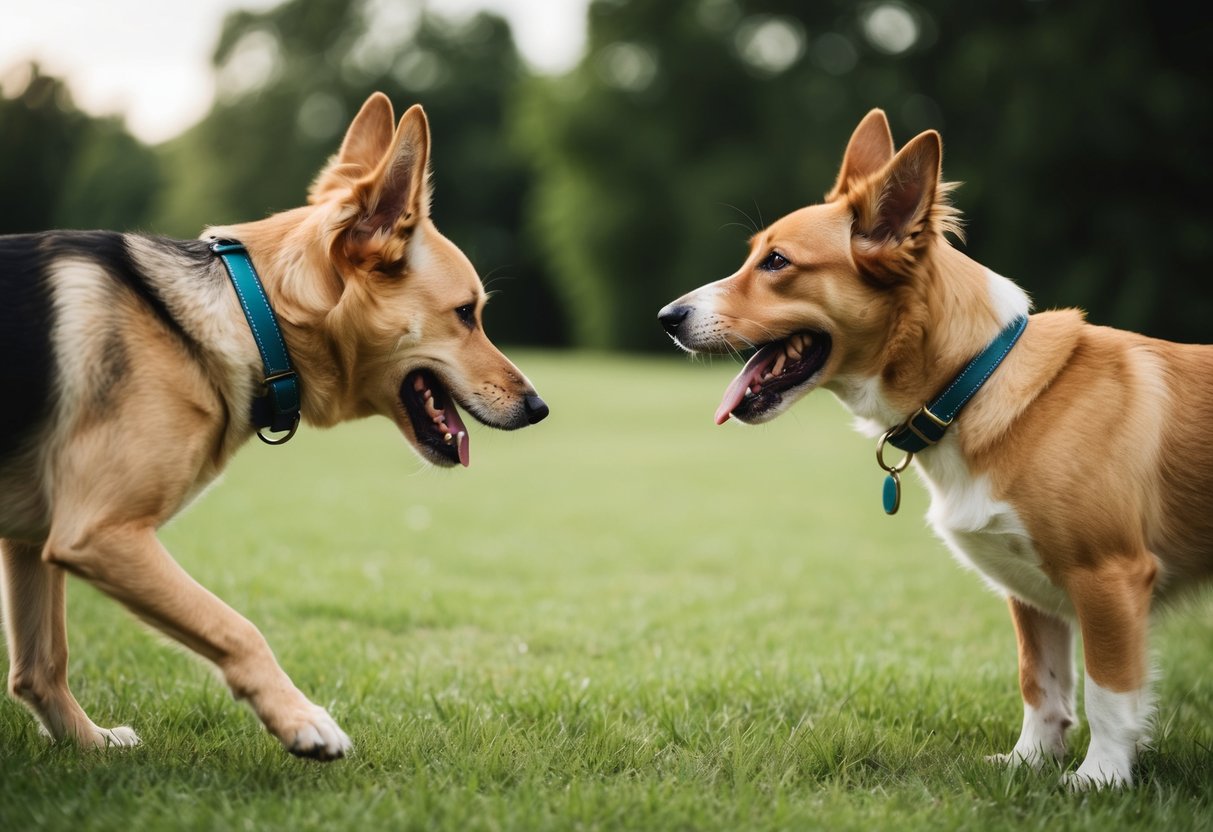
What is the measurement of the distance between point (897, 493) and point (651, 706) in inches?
52.9

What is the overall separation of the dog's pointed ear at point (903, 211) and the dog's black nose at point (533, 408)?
1.35 metres

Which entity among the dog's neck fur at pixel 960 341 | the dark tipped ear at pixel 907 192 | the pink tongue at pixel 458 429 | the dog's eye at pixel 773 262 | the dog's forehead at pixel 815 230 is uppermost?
the dark tipped ear at pixel 907 192

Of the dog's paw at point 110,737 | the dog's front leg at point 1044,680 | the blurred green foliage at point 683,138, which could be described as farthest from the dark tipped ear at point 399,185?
the blurred green foliage at point 683,138

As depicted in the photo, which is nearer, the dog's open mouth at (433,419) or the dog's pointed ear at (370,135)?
the dog's open mouth at (433,419)

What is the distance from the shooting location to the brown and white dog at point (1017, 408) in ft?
11.7

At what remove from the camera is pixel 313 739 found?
3.05 m

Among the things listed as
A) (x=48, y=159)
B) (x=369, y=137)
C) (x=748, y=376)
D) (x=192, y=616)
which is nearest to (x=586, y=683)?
(x=748, y=376)

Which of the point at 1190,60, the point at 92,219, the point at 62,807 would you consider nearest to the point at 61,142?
the point at 92,219

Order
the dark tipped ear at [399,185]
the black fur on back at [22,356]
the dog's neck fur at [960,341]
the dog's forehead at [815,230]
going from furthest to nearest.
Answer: the dog's forehead at [815,230], the dog's neck fur at [960,341], the dark tipped ear at [399,185], the black fur on back at [22,356]

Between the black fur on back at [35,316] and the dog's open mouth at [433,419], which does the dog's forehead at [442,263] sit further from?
the black fur on back at [35,316]

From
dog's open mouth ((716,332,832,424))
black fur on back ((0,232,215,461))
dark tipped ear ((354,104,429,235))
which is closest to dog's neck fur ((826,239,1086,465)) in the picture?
dog's open mouth ((716,332,832,424))

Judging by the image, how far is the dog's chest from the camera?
3.68m

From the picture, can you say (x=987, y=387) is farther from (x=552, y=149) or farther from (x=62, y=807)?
(x=552, y=149)

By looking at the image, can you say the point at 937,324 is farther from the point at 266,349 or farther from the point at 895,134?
the point at 895,134
